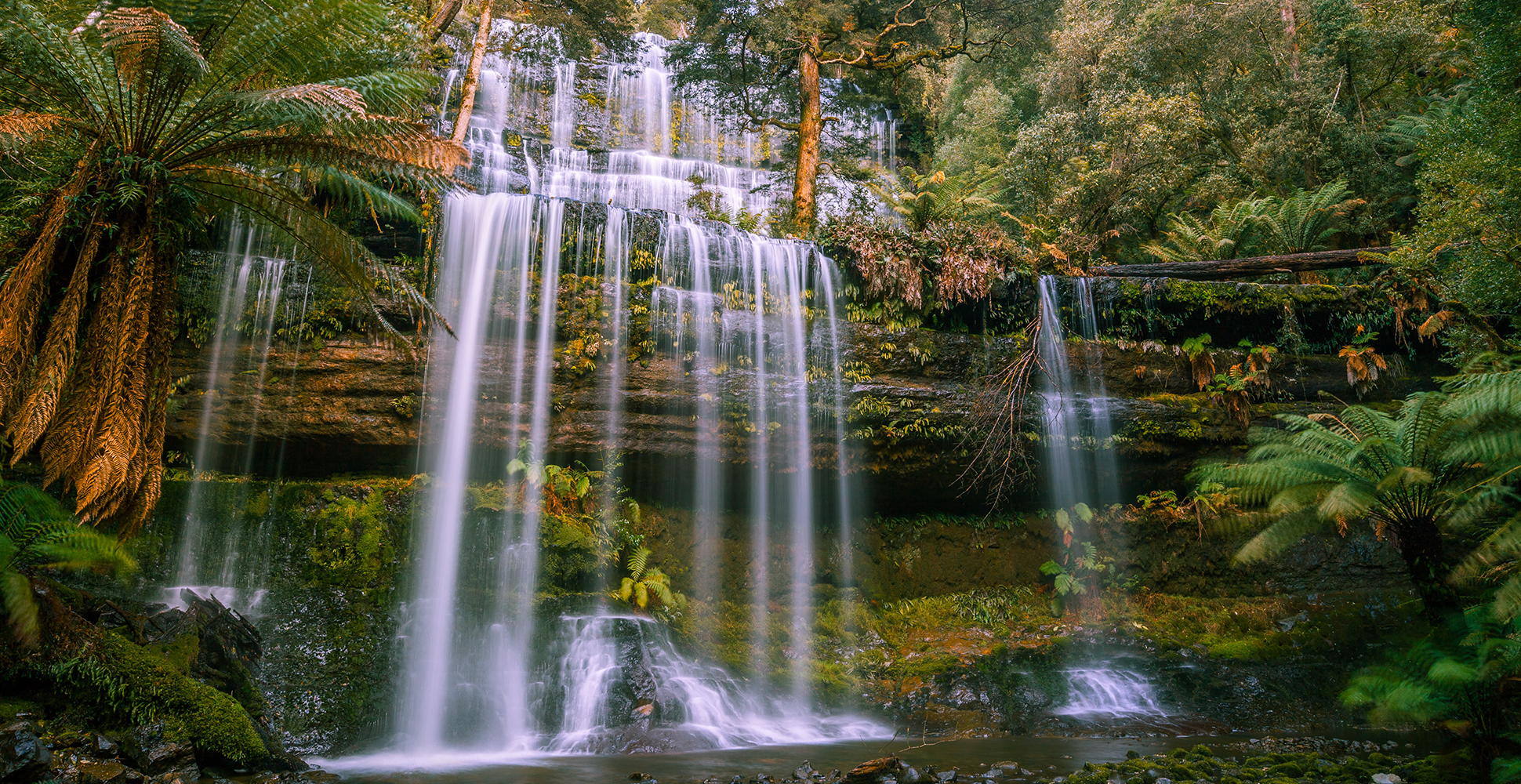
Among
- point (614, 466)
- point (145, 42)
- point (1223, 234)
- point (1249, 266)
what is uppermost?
point (1223, 234)

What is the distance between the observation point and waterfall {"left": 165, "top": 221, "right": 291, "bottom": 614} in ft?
25.4

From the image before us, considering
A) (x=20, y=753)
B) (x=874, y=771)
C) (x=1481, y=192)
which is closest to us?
(x=20, y=753)

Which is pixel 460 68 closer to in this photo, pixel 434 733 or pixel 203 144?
pixel 203 144

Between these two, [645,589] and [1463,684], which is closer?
[1463,684]

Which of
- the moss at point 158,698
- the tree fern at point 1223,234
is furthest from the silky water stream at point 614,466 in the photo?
the tree fern at point 1223,234

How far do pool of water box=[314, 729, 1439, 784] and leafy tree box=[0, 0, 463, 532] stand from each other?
2.94 metres

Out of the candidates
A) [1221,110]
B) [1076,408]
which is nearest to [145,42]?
[1076,408]

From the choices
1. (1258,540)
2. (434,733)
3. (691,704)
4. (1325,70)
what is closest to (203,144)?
(434,733)

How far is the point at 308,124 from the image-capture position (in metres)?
5.86

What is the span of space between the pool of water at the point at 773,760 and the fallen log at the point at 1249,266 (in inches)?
282

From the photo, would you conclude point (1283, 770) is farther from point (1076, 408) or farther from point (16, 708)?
point (16, 708)

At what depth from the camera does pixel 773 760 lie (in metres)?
5.96

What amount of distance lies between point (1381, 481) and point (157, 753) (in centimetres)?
857

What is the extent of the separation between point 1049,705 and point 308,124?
29.9ft
